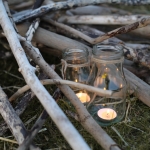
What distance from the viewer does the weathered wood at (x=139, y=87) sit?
1.19 meters

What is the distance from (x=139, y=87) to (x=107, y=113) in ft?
0.56

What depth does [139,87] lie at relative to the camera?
4.00 feet

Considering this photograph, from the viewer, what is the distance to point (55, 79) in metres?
0.99

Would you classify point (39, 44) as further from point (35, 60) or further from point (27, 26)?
point (35, 60)

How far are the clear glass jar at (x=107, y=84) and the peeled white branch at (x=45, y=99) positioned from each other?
303 mm

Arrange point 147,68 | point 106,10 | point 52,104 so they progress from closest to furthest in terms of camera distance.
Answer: point 52,104
point 147,68
point 106,10

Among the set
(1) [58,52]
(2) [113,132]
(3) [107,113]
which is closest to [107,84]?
(3) [107,113]

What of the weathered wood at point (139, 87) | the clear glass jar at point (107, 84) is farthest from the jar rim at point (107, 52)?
the weathered wood at point (139, 87)

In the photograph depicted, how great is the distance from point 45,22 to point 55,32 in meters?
0.08

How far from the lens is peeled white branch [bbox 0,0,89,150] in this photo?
0.76m

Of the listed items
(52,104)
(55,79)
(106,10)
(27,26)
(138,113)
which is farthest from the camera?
(106,10)

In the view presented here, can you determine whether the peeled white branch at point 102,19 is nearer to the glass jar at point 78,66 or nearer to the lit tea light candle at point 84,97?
the glass jar at point 78,66

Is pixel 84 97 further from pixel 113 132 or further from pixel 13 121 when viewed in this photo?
pixel 13 121

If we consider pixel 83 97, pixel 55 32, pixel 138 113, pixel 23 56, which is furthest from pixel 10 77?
pixel 138 113
